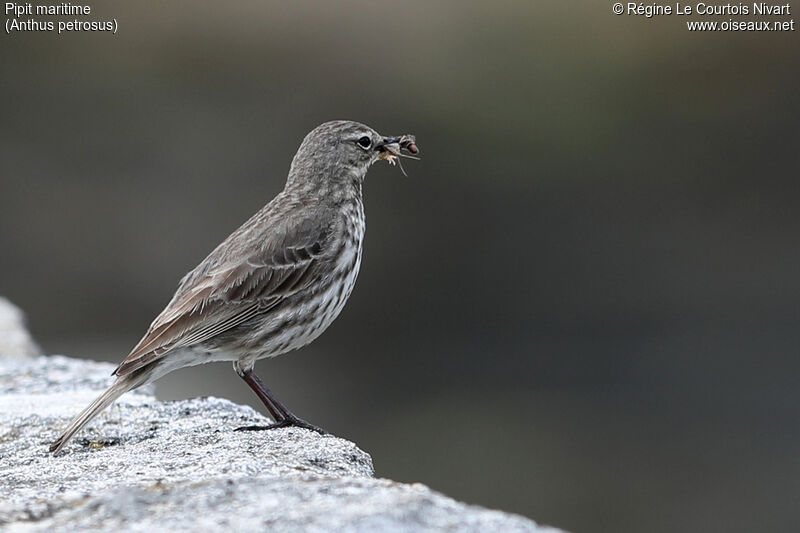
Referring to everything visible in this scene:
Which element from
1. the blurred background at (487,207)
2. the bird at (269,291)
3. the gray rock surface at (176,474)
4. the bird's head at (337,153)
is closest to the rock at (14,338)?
the gray rock surface at (176,474)

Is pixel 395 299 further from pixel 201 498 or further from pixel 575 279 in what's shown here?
pixel 201 498

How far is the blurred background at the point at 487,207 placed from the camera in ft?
47.9

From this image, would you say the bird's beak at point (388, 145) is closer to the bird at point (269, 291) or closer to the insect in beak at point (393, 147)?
the insect in beak at point (393, 147)

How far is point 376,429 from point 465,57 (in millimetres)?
5701

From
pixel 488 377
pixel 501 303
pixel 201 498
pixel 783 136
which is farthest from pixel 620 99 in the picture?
pixel 201 498

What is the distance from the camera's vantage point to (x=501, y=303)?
1521 centimetres

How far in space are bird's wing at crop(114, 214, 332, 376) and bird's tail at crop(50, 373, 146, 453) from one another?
140 mm

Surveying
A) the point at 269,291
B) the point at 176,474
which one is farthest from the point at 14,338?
the point at 176,474

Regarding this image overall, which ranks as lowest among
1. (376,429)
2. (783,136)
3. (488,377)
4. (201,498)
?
(201,498)

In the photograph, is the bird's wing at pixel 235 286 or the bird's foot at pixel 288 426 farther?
the bird's wing at pixel 235 286

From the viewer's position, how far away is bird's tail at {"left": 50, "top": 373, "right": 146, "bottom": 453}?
5238 mm

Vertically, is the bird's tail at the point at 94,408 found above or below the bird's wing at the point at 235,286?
below

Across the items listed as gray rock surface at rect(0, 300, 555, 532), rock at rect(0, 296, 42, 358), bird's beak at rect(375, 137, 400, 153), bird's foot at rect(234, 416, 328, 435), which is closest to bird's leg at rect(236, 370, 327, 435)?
bird's foot at rect(234, 416, 328, 435)

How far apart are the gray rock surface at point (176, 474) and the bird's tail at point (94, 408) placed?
70mm
